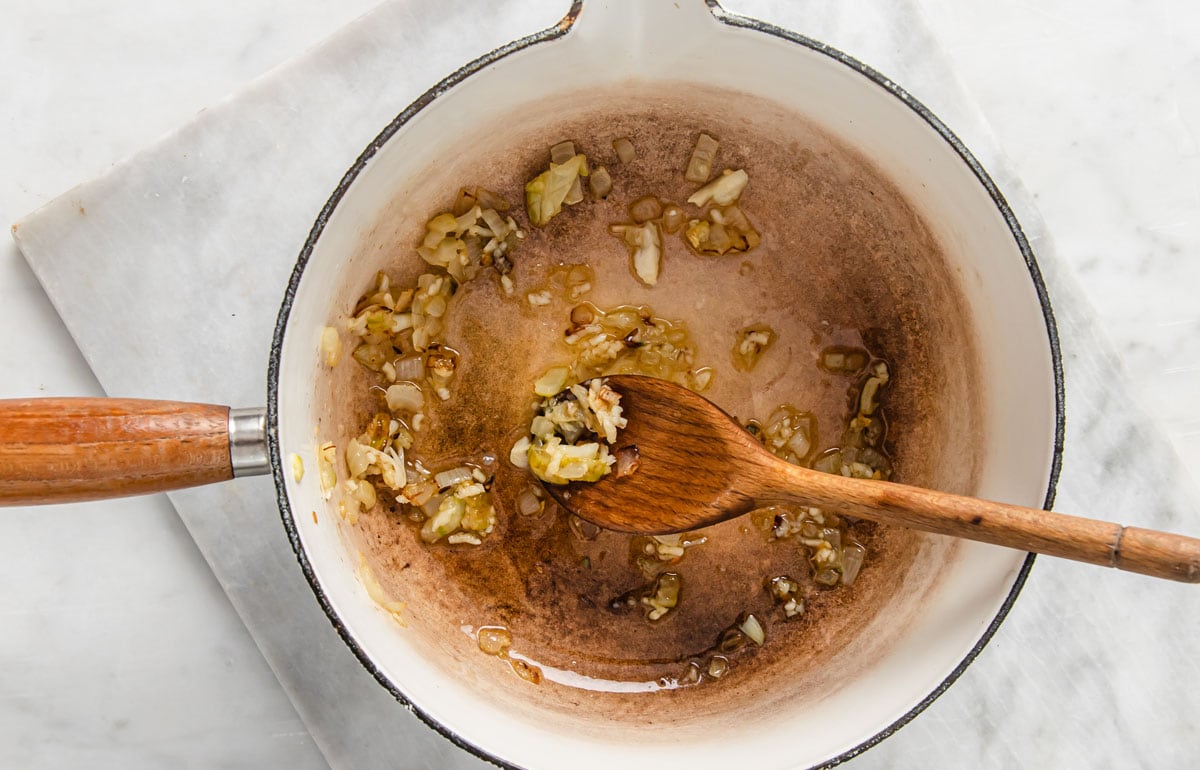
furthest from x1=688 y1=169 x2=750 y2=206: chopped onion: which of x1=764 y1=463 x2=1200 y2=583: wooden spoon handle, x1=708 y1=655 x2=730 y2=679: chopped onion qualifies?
x1=708 y1=655 x2=730 y2=679: chopped onion

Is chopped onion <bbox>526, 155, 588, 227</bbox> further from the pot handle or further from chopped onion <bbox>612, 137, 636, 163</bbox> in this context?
the pot handle

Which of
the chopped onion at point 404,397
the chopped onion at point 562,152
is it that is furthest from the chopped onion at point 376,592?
the chopped onion at point 562,152

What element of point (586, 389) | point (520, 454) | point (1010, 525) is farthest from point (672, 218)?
point (1010, 525)

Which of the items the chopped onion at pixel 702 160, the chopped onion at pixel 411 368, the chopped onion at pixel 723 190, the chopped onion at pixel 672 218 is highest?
the chopped onion at pixel 702 160

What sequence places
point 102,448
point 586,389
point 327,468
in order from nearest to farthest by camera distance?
1. point 102,448
2. point 327,468
3. point 586,389

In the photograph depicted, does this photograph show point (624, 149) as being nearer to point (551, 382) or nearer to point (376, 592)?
point (551, 382)

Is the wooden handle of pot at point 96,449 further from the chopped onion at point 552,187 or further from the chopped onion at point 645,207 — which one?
the chopped onion at point 645,207
